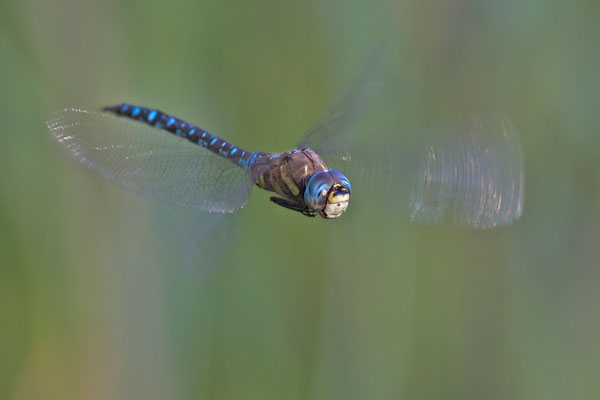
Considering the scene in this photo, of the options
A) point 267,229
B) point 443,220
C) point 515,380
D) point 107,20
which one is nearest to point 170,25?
point 107,20

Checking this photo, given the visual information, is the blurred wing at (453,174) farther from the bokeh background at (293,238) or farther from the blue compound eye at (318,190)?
the bokeh background at (293,238)

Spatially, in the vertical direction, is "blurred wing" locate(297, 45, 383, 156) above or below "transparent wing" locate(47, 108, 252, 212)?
above

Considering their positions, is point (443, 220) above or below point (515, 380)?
above

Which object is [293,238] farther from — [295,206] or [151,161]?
[151,161]

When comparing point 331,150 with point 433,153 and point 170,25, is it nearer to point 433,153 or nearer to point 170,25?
point 433,153

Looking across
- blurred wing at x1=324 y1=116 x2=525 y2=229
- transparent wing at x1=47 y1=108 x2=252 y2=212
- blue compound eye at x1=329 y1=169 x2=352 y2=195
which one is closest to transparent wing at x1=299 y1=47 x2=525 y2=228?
blurred wing at x1=324 y1=116 x2=525 y2=229

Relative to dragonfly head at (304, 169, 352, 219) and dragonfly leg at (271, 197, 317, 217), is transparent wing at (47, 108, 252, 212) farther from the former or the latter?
dragonfly head at (304, 169, 352, 219)

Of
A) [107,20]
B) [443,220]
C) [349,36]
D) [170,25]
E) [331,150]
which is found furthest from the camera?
[349,36]
